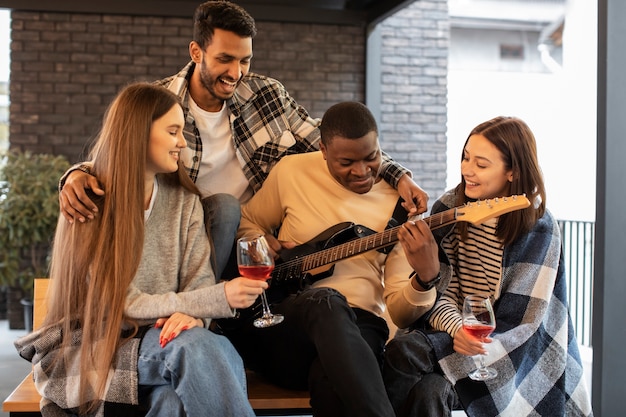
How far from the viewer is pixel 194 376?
212 centimetres

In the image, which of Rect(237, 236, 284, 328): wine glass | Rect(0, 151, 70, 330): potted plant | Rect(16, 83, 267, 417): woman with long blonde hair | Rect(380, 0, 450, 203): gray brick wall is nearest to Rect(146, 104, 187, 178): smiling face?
Rect(16, 83, 267, 417): woman with long blonde hair

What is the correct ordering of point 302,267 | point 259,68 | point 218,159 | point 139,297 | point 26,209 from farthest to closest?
1. point 259,68
2. point 26,209
3. point 218,159
4. point 302,267
5. point 139,297

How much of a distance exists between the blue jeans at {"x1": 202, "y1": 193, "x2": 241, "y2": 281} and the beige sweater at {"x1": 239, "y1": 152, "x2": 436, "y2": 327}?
0.23 m

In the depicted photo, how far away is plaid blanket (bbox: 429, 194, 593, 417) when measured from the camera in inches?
95.3

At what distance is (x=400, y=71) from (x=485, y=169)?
5961 millimetres

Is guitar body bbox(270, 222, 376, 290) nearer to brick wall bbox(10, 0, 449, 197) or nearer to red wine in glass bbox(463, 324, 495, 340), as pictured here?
red wine in glass bbox(463, 324, 495, 340)

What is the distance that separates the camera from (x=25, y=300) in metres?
7.11

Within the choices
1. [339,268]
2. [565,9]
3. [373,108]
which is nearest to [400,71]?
[373,108]

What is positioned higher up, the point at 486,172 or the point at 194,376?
the point at 486,172

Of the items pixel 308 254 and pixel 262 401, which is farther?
pixel 308 254

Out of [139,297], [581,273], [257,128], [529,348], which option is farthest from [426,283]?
[581,273]

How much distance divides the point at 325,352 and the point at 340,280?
1.89 feet

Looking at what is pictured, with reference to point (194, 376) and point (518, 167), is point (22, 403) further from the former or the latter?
point (518, 167)

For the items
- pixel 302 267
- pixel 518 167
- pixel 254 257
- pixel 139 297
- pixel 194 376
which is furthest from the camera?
pixel 302 267
